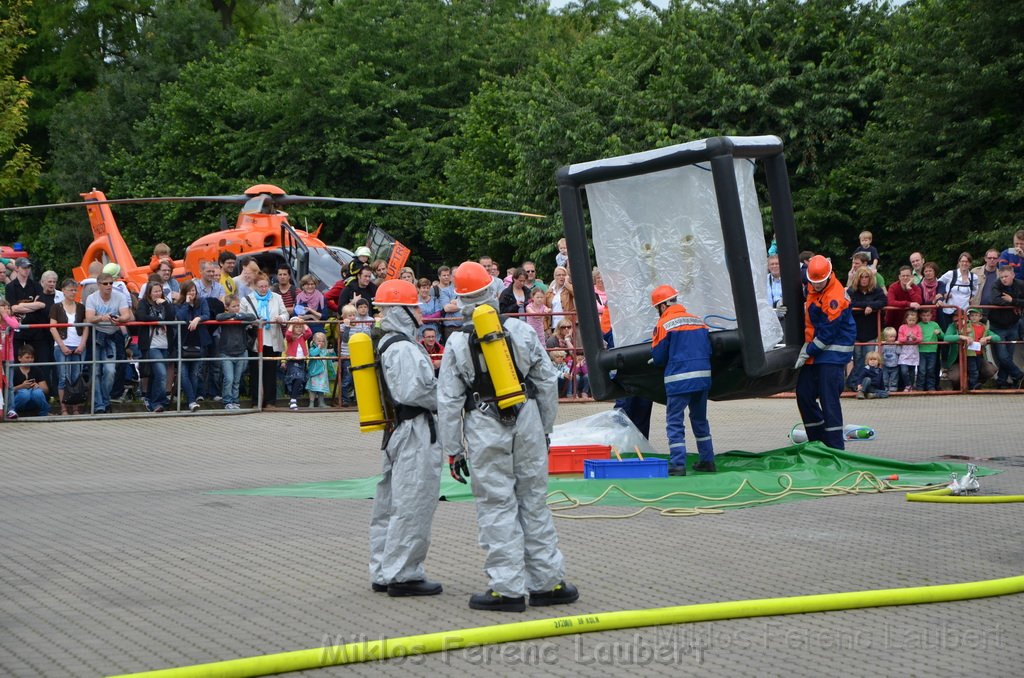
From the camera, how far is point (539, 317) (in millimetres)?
18188

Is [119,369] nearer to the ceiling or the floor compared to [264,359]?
nearer to the ceiling

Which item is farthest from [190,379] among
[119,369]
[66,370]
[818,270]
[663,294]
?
[818,270]

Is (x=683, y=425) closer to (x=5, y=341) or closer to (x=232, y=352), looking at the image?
(x=232, y=352)

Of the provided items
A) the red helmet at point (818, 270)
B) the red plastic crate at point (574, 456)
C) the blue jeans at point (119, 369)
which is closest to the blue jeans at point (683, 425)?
the red plastic crate at point (574, 456)

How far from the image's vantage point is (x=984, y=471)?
11961mm

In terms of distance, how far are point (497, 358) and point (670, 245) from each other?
549 cm

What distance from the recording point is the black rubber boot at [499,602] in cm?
694

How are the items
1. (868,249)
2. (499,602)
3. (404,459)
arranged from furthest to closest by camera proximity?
1. (868,249)
2. (404,459)
3. (499,602)

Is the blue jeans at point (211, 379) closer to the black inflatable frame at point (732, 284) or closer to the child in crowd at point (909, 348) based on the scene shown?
the black inflatable frame at point (732, 284)

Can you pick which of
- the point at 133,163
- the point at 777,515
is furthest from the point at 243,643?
the point at 133,163

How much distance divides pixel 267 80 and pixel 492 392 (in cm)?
3695

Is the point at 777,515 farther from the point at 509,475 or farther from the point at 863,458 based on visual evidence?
the point at 509,475

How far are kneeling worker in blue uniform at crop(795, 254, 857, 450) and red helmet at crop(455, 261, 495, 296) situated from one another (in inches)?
221

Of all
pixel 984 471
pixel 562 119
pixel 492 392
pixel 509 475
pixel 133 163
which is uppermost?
pixel 133 163
